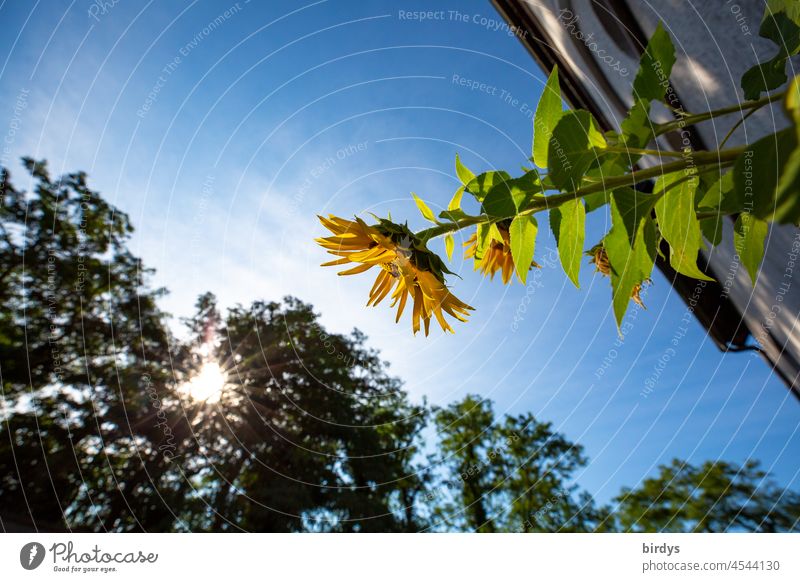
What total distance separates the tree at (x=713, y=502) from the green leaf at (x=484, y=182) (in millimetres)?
3397

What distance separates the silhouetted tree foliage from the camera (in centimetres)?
474

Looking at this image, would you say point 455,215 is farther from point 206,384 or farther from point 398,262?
point 206,384

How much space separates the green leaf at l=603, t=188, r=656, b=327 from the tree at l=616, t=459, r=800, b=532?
11.0ft

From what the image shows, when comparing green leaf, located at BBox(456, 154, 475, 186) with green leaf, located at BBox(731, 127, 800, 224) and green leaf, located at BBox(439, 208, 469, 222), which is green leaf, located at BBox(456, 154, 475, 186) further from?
green leaf, located at BBox(731, 127, 800, 224)

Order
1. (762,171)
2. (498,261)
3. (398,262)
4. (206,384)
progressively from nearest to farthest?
(762,171), (398,262), (498,261), (206,384)

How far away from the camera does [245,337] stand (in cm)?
714

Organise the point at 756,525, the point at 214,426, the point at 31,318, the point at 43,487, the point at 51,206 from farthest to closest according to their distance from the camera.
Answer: the point at 214,426 < the point at 43,487 < the point at 51,206 < the point at 31,318 < the point at 756,525

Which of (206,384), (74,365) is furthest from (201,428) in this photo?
(74,365)

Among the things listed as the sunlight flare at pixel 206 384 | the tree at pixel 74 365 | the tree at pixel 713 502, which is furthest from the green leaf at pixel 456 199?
the sunlight flare at pixel 206 384

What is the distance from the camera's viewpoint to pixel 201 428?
6590 mm

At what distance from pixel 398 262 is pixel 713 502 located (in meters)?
5.32
